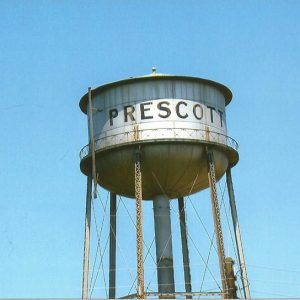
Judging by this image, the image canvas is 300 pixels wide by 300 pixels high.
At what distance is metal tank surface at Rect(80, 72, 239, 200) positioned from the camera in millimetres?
28750

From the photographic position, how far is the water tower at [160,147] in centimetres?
2864

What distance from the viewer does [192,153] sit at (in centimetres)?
2883

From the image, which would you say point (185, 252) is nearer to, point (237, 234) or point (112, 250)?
point (237, 234)

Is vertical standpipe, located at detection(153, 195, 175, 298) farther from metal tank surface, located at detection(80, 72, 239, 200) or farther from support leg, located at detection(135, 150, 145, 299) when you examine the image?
support leg, located at detection(135, 150, 145, 299)

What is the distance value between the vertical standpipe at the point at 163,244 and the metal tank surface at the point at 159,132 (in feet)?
2.29

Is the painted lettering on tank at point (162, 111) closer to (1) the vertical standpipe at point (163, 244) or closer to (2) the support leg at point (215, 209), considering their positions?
(2) the support leg at point (215, 209)

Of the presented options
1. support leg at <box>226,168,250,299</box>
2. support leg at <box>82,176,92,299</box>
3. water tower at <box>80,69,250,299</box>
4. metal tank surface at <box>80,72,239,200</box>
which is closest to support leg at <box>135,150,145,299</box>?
water tower at <box>80,69,250,299</box>

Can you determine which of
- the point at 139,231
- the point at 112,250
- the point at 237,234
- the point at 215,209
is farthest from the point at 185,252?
the point at 139,231

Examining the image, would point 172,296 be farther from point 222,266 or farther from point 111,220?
point 111,220

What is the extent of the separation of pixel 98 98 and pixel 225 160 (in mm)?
6097

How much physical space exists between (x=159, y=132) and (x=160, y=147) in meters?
0.63

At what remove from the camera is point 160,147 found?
1128 inches

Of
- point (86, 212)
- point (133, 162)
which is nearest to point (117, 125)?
point (133, 162)

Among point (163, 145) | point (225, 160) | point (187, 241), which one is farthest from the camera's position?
point (187, 241)
